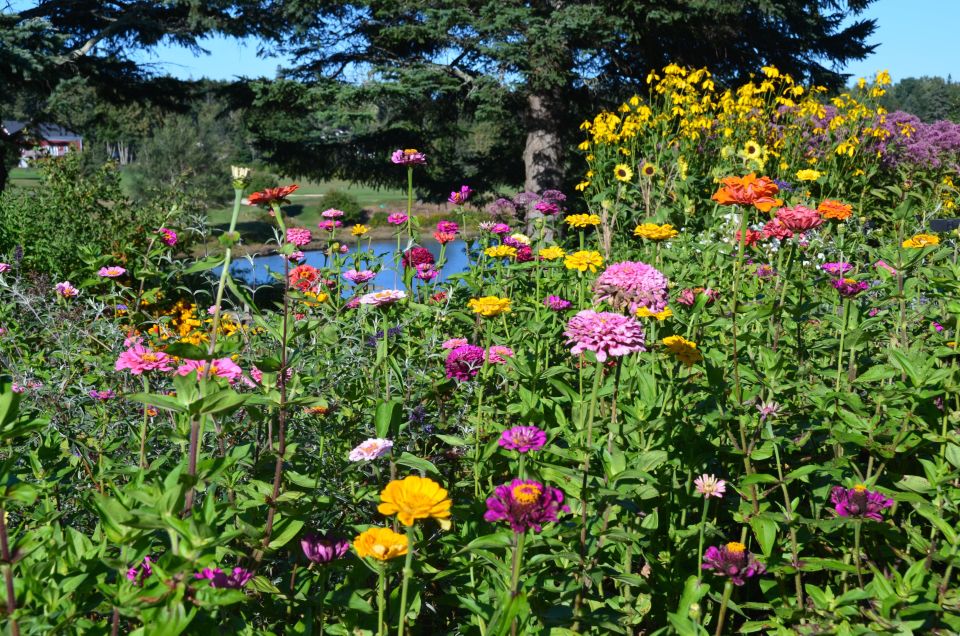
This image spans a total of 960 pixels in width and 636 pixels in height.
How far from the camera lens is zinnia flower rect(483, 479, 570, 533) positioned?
3.80 ft

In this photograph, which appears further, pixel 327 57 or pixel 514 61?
pixel 327 57

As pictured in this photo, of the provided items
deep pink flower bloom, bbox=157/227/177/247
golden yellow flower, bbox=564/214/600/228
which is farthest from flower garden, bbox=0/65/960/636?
golden yellow flower, bbox=564/214/600/228

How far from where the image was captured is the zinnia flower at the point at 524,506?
1159 mm

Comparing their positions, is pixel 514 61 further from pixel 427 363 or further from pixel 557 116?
pixel 427 363

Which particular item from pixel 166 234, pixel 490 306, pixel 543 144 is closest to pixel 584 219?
pixel 490 306

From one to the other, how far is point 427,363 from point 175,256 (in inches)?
220

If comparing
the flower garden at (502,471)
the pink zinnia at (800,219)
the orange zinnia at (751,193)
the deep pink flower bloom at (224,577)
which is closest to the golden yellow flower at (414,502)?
the flower garden at (502,471)

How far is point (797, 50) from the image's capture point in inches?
448

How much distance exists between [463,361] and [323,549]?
993 mm

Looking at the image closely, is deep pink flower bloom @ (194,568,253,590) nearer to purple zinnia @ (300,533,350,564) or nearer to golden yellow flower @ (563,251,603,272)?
purple zinnia @ (300,533,350,564)

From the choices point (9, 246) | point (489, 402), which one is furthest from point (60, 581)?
point (9, 246)

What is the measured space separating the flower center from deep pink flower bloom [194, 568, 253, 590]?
21.3 inches

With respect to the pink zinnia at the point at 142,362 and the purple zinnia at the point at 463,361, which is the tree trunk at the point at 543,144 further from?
the pink zinnia at the point at 142,362

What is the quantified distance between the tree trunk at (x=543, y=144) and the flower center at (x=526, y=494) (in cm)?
936
